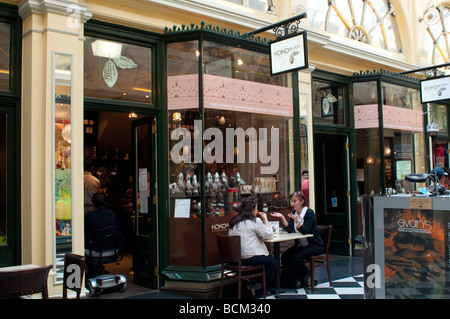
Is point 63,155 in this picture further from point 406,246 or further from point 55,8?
point 406,246

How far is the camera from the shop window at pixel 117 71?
5.57 metres

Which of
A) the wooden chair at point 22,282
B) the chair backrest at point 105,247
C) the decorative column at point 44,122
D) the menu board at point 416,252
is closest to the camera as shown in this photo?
the menu board at point 416,252

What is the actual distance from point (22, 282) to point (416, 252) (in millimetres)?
3166

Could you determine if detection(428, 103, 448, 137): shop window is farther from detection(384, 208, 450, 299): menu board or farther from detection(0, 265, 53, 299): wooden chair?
detection(0, 265, 53, 299): wooden chair

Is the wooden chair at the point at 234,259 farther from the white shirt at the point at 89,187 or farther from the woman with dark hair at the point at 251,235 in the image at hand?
the white shirt at the point at 89,187

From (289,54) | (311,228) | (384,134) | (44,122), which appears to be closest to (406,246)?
(311,228)

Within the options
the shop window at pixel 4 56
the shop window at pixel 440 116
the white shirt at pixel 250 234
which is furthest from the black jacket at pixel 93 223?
the shop window at pixel 440 116

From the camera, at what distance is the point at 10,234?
498 centimetres

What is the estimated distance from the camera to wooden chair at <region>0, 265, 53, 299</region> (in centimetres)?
355

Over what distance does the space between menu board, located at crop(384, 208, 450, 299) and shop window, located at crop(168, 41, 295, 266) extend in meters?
3.07

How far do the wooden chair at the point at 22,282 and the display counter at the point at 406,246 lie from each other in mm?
2736

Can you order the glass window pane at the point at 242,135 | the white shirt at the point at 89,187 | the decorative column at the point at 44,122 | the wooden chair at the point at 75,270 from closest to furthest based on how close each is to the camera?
1. the wooden chair at the point at 75,270
2. the decorative column at the point at 44,122
3. the glass window pane at the point at 242,135
4. the white shirt at the point at 89,187

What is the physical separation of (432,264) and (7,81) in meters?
4.79

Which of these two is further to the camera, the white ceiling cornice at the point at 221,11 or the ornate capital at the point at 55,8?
the white ceiling cornice at the point at 221,11
